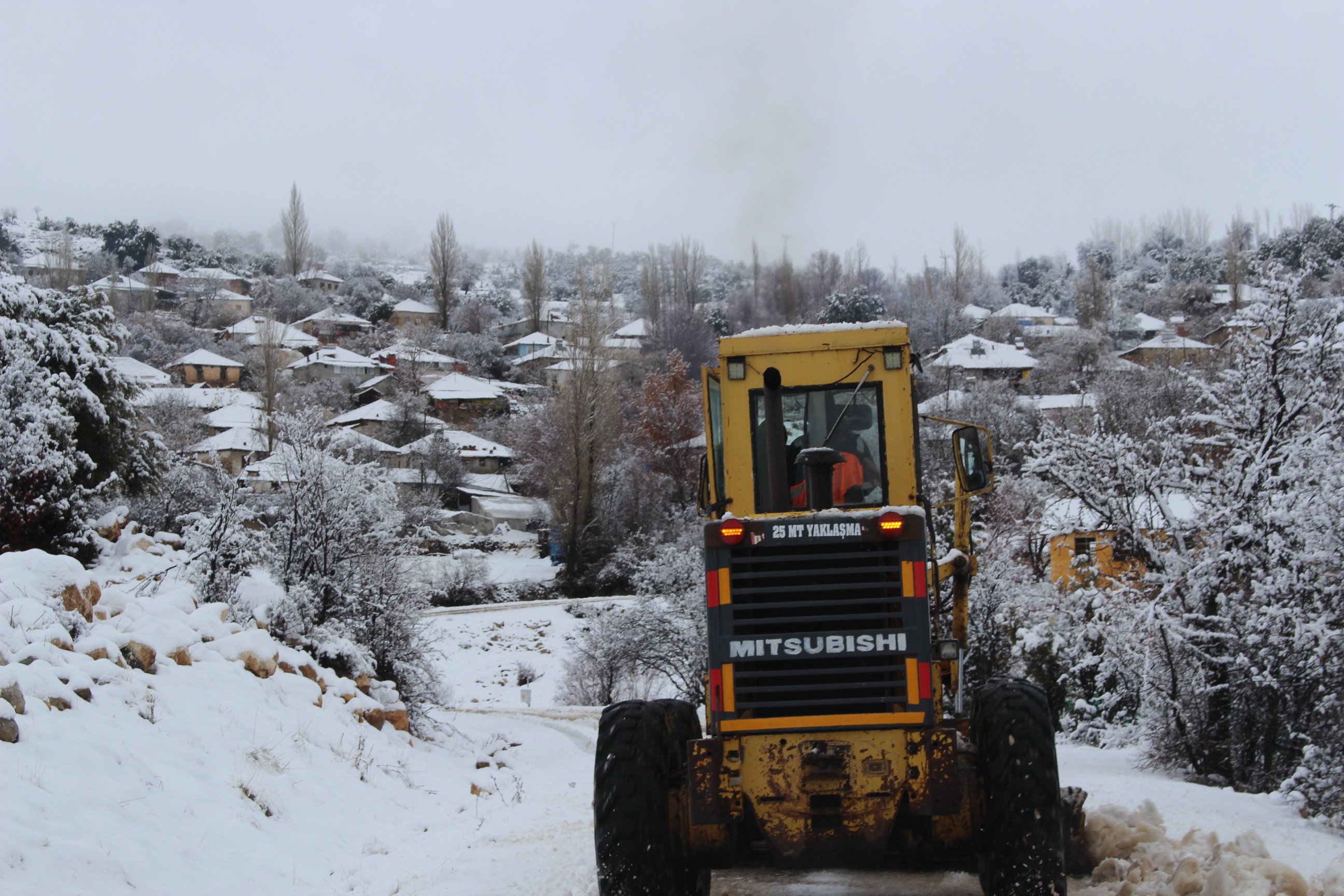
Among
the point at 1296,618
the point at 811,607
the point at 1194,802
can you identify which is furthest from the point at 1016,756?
the point at 1296,618

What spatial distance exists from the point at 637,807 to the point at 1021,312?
101369 mm

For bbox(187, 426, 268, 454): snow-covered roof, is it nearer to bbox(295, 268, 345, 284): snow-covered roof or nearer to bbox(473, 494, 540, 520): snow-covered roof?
bbox(473, 494, 540, 520): snow-covered roof

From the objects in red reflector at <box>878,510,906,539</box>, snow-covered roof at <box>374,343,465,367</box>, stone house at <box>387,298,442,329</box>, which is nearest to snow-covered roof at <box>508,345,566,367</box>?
snow-covered roof at <box>374,343,465,367</box>

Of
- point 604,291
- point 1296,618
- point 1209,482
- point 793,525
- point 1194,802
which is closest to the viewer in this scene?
point 793,525

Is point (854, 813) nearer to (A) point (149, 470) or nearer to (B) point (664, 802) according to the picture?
(B) point (664, 802)

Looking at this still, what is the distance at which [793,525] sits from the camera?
19.3 feet

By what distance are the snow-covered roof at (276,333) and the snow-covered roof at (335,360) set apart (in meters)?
2.18

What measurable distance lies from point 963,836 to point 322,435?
17.7 meters

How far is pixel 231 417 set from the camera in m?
62.5

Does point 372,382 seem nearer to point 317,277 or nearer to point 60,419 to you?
point 317,277

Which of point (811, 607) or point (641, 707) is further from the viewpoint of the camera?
point (641, 707)

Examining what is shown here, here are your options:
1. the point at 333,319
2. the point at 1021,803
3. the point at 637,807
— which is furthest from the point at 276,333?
the point at 1021,803

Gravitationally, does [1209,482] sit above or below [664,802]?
above

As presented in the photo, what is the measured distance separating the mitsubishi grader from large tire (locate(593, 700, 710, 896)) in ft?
0.03
